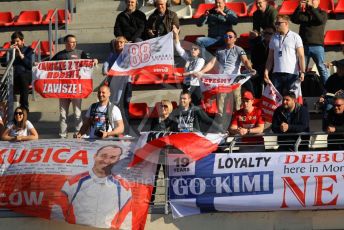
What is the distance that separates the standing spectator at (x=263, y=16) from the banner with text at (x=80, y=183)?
442 centimetres

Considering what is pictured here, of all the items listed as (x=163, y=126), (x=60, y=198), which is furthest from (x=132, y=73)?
(x=60, y=198)

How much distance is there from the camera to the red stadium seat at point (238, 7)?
21.2 m

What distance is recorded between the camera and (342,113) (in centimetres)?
1577

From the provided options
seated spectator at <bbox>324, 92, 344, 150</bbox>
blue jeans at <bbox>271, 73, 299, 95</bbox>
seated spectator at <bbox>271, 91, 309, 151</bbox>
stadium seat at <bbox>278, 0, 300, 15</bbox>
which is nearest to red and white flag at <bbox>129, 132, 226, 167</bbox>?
seated spectator at <bbox>271, 91, 309, 151</bbox>

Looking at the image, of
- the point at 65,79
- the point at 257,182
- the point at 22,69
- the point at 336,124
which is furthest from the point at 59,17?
the point at 257,182

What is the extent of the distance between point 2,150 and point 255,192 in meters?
3.63

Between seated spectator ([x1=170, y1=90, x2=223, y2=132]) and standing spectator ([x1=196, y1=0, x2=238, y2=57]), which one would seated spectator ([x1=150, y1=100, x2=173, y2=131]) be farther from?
standing spectator ([x1=196, y1=0, x2=238, y2=57])

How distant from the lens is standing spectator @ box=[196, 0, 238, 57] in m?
19.1

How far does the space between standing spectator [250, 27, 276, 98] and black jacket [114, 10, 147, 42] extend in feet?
6.26

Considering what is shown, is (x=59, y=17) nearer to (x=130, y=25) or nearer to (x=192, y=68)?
(x=130, y=25)

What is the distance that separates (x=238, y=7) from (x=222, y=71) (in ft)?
11.7

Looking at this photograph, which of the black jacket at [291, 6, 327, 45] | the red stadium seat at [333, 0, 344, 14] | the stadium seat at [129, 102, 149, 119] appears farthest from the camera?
the red stadium seat at [333, 0, 344, 14]

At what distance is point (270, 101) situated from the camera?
55.9 feet

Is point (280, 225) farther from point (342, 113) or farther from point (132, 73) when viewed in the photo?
point (132, 73)
